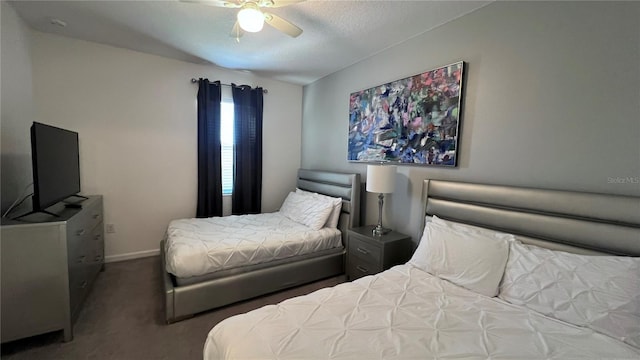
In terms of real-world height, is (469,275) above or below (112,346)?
above

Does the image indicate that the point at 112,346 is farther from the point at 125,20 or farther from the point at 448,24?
the point at 448,24

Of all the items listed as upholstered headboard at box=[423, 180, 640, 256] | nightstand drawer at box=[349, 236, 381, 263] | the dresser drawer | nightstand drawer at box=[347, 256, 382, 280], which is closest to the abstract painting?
upholstered headboard at box=[423, 180, 640, 256]

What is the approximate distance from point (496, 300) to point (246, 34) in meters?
3.11

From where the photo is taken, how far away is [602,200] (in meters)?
1.46

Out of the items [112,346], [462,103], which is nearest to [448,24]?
[462,103]

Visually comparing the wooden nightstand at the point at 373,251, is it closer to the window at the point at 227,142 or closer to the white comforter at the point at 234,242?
the white comforter at the point at 234,242

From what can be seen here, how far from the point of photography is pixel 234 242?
2.50 metres

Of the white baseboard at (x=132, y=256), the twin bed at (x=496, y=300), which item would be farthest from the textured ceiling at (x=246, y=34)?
the white baseboard at (x=132, y=256)

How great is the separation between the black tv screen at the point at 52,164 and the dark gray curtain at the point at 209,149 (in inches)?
52.1

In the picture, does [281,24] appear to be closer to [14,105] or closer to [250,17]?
[250,17]

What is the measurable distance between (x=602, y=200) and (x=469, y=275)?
2.77 feet

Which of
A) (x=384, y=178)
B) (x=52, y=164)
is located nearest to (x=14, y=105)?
(x=52, y=164)

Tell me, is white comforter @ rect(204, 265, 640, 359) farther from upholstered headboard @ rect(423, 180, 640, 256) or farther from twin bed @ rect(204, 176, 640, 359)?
upholstered headboard @ rect(423, 180, 640, 256)

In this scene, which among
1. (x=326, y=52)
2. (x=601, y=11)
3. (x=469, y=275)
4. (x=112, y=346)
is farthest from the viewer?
(x=326, y=52)
